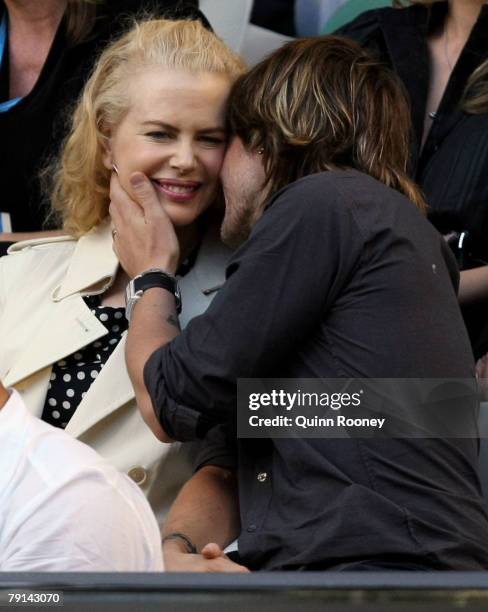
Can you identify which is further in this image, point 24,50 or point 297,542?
point 24,50

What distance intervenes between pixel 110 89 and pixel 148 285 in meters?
0.63

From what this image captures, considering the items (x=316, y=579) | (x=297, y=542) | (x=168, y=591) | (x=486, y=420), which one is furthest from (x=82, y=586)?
(x=486, y=420)

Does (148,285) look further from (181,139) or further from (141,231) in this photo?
(181,139)

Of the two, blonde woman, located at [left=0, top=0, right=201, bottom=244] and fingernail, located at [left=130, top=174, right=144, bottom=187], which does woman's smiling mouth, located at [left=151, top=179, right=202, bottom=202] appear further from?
blonde woman, located at [left=0, top=0, right=201, bottom=244]

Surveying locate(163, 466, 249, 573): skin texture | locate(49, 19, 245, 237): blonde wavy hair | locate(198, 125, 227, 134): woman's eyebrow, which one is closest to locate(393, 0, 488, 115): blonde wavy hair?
locate(49, 19, 245, 237): blonde wavy hair

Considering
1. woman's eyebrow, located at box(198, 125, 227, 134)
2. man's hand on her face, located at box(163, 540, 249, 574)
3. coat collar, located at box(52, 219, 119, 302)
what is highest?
woman's eyebrow, located at box(198, 125, 227, 134)

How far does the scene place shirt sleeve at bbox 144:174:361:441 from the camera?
2281 mm

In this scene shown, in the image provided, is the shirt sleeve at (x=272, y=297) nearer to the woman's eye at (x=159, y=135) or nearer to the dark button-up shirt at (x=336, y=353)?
the dark button-up shirt at (x=336, y=353)

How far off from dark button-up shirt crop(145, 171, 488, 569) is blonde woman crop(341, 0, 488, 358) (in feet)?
2.57

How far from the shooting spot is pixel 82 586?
1.53 metres

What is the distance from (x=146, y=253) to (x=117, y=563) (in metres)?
1.28

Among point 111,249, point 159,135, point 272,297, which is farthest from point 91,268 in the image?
point 272,297

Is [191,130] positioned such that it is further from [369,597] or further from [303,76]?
[369,597]

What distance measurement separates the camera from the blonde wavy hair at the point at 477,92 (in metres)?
3.32
